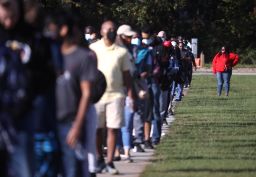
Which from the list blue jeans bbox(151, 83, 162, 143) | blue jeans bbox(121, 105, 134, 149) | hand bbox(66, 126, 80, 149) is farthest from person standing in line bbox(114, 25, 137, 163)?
hand bbox(66, 126, 80, 149)

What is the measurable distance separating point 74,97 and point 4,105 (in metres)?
2.50

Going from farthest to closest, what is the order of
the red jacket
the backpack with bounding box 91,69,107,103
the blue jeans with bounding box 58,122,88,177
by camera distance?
1. the red jacket
2. the backpack with bounding box 91,69,107,103
3. the blue jeans with bounding box 58,122,88,177

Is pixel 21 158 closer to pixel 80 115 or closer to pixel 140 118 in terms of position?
pixel 80 115

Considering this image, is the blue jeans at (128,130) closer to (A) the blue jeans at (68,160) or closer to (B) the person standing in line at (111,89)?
(B) the person standing in line at (111,89)

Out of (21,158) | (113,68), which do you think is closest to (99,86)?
(113,68)

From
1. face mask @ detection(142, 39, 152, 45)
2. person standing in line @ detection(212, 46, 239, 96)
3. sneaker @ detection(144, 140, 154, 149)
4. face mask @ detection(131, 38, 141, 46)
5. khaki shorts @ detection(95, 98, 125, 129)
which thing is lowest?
person standing in line @ detection(212, 46, 239, 96)

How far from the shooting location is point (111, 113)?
43.9 feet

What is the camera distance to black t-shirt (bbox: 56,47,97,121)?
9.73 meters

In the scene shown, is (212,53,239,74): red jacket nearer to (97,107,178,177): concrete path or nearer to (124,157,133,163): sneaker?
(97,107,178,177): concrete path

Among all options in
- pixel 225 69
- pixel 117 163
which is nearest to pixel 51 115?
pixel 117 163

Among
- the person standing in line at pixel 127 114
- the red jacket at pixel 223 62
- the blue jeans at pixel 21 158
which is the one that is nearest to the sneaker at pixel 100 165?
the person standing in line at pixel 127 114

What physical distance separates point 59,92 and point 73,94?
0.46ft

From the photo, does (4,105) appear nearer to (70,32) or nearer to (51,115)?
(51,115)

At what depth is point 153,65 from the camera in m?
17.2
